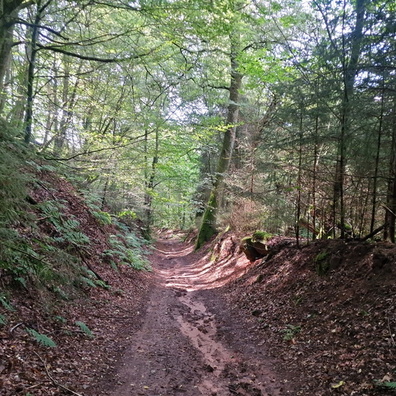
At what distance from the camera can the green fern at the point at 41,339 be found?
4.52 meters

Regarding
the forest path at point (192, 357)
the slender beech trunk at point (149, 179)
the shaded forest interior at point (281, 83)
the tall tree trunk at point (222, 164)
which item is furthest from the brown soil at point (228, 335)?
the tall tree trunk at point (222, 164)

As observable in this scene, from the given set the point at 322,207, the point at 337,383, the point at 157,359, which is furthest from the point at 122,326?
the point at 322,207

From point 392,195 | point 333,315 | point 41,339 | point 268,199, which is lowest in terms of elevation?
point 41,339

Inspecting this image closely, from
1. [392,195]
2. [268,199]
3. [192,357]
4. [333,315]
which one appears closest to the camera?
[192,357]

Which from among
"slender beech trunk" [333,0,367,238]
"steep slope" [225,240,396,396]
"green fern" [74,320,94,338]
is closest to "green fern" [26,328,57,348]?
"green fern" [74,320,94,338]

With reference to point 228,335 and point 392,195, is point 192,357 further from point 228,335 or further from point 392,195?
point 392,195

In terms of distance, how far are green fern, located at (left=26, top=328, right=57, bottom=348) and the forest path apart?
3.53ft

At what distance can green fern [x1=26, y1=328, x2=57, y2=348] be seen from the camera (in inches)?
178

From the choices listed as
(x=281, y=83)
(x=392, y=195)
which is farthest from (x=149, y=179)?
(x=392, y=195)

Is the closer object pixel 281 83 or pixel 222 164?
pixel 281 83

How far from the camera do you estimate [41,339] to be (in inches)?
Result: 177

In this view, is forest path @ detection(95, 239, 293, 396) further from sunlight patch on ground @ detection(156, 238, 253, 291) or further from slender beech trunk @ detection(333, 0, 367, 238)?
slender beech trunk @ detection(333, 0, 367, 238)

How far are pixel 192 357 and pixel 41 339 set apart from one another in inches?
103

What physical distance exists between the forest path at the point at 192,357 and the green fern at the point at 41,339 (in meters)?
1.08
